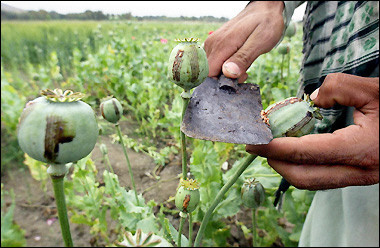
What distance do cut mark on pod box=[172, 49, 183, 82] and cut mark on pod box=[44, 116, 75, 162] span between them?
11.5 inches

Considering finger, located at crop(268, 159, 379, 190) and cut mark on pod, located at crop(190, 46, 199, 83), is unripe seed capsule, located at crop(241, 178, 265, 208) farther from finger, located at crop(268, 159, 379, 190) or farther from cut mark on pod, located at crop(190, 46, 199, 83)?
cut mark on pod, located at crop(190, 46, 199, 83)

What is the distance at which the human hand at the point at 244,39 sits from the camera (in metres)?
1.05

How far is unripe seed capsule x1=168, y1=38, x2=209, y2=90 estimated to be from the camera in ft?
2.19

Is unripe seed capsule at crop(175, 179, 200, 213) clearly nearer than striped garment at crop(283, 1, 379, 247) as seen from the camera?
Yes

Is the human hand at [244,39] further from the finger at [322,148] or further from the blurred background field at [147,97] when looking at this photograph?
the finger at [322,148]

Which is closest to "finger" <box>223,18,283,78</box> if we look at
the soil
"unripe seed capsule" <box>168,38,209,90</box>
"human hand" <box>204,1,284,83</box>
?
"human hand" <box>204,1,284,83</box>

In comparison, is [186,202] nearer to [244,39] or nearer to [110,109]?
[110,109]

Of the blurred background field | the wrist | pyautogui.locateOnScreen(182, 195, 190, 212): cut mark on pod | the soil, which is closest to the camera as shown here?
pyautogui.locateOnScreen(182, 195, 190, 212): cut mark on pod

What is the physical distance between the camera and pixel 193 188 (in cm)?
82

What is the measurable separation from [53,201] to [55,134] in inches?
77.4

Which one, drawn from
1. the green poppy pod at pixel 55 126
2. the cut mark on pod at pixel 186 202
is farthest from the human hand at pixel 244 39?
the green poppy pod at pixel 55 126

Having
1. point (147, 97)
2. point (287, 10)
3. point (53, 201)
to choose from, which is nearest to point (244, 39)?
point (287, 10)

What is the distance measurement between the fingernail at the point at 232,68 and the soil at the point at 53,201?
37.3 inches

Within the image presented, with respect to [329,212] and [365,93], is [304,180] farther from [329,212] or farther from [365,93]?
[329,212]
